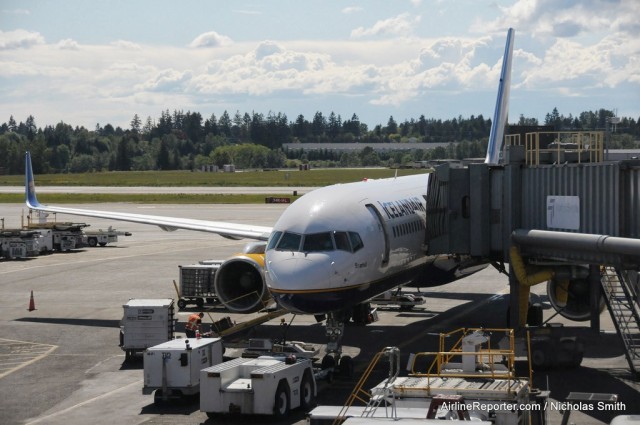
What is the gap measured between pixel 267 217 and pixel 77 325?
50206 millimetres

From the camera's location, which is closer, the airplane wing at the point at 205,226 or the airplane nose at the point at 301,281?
the airplane nose at the point at 301,281

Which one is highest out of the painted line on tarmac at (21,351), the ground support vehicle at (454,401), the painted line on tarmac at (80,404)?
the ground support vehicle at (454,401)

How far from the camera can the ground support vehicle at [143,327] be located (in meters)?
32.2

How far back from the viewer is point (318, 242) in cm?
2822

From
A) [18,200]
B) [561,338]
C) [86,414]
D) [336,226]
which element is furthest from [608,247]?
[18,200]

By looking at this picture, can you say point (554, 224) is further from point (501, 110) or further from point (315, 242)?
point (501, 110)

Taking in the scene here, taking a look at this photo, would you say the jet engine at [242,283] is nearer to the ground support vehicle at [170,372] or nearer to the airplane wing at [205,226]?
the airplane wing at [205,226]

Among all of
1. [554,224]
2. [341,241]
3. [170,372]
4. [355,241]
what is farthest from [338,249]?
[554,224]

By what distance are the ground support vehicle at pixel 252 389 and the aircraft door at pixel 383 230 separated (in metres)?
6.07

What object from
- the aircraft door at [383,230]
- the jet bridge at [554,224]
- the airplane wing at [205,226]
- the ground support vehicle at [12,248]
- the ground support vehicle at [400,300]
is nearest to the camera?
the jet bridge at [554,224]

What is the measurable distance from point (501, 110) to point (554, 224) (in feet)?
62.3

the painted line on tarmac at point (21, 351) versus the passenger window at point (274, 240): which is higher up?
the passenger window at point (274, 240)

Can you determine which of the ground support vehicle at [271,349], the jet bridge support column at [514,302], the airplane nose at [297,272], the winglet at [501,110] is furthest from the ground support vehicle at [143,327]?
the winglet at [501,110]

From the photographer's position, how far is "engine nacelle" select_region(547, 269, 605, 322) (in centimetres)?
3506
